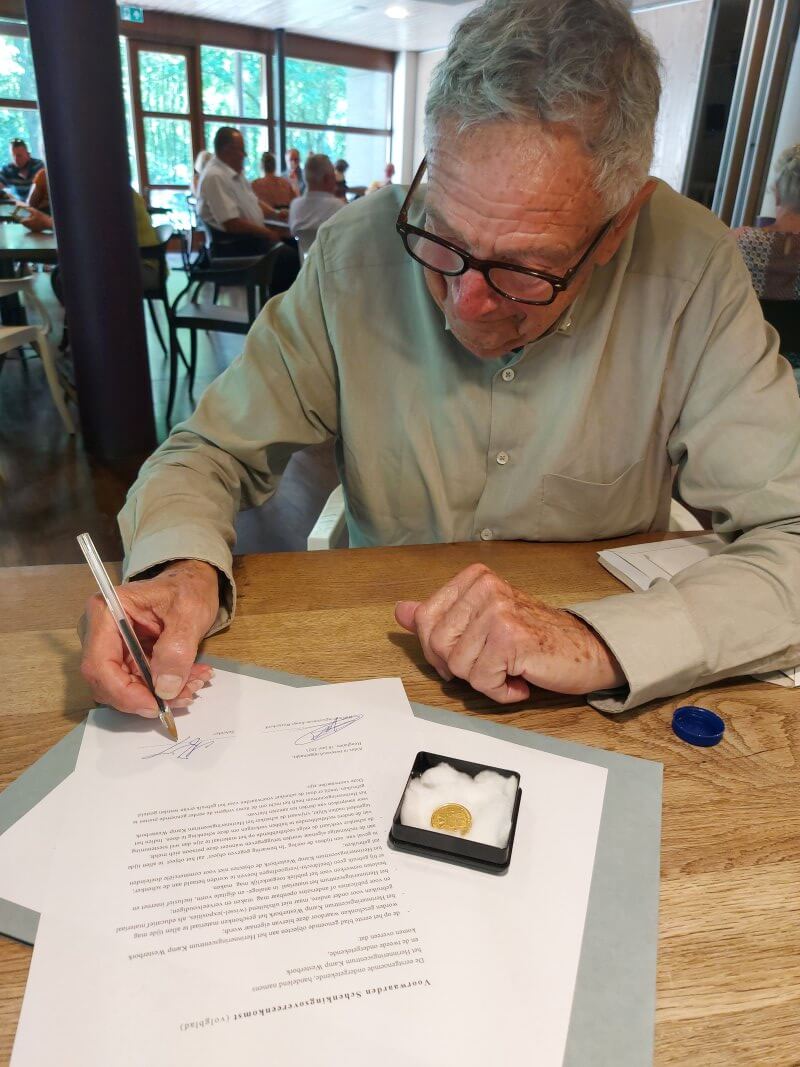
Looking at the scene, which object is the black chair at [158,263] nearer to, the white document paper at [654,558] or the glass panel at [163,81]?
the white document paper at [654,558]

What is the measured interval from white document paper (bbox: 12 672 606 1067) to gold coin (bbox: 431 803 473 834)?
0.11ft

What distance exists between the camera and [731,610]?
83cm

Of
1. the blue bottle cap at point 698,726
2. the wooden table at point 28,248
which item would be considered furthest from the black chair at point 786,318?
the wooden table at point 28,248

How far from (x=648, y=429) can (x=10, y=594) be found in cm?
94

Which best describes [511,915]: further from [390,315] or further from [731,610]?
[390,315]

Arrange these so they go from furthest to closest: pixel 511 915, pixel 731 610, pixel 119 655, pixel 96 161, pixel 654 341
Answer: pixel 96 161, pixel 654 341, pixel 731 610, pixel 119 655, pixel 511 915

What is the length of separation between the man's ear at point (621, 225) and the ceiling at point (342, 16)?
10009 millimetres

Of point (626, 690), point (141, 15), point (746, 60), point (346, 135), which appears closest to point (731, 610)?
point (626, 690)

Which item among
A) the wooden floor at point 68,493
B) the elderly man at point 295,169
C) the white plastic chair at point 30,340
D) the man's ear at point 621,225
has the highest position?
the elderly man at point 295,169

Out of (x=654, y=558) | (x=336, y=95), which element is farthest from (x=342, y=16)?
(x=654, y=558)

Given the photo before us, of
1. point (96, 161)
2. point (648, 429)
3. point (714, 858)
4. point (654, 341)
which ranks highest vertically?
point (96, 161)

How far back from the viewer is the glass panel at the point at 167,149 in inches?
453

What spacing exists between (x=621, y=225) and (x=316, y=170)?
5921 mm

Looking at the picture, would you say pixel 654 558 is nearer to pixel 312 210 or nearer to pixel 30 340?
pixel 30 340
